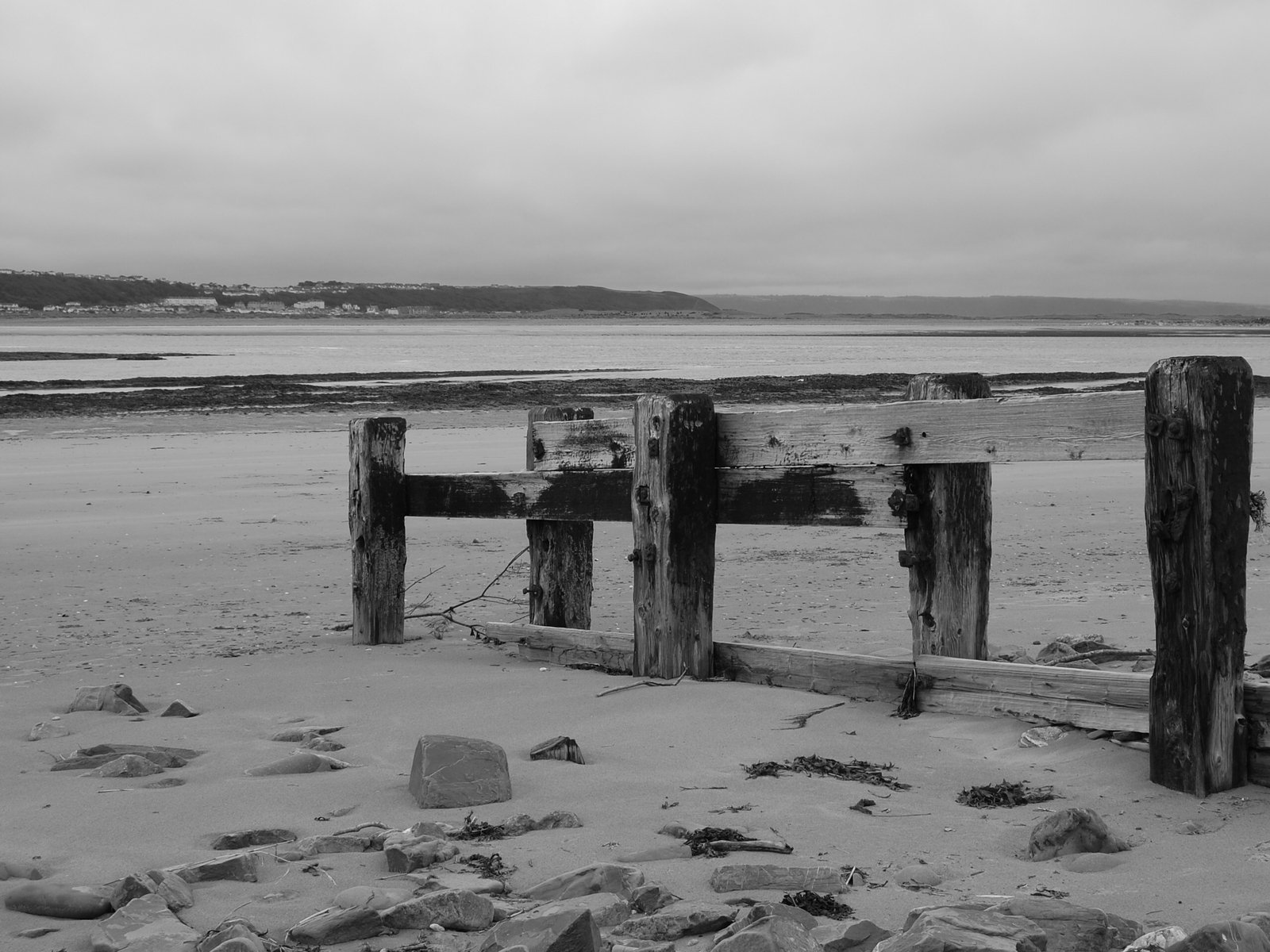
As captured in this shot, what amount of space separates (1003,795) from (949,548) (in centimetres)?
139

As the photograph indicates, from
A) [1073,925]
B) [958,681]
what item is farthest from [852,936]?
[958,681]

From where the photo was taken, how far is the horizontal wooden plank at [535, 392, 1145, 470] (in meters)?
4.67

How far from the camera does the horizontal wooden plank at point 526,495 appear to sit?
6.49 metres

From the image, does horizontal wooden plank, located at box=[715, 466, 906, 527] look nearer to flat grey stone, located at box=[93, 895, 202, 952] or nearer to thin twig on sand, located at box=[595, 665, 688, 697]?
thin twig on sand, located at box=[595, 665, 688, 697]

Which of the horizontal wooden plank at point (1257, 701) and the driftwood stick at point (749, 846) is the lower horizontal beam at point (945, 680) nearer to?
the horizontal wooden plank at point (1257, 701)

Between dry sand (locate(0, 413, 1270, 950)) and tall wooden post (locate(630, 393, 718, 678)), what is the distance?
0.92 ft

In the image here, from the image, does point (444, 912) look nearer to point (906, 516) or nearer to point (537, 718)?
point (537, 718)

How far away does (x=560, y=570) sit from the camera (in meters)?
7.17

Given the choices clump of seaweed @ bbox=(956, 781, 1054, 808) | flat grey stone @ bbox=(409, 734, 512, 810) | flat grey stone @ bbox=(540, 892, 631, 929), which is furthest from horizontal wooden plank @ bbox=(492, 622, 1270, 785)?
flat grey stone @ bbox=(540, 892, 631, 929)

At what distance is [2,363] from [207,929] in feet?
177

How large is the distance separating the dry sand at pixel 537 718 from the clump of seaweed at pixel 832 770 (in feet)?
0.26

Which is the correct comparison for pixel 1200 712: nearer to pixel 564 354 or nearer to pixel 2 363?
pixel 2 363

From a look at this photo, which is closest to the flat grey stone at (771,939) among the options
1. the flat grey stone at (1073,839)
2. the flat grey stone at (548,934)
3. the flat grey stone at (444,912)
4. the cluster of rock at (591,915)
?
the cluster of rock at (591,915)

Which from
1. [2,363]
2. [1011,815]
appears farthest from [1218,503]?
[2,363]
